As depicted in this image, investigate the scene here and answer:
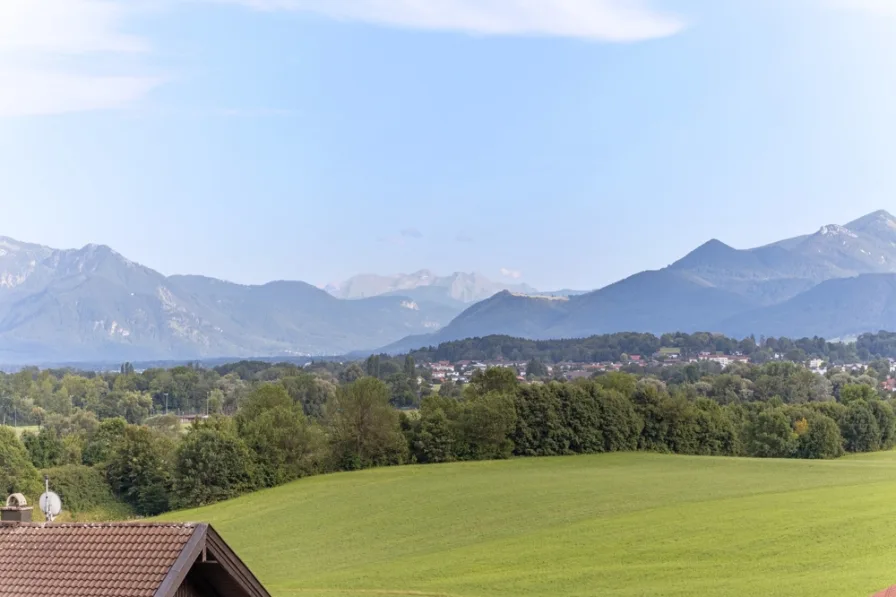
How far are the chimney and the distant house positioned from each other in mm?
513

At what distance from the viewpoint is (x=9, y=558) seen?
1103 centimetres

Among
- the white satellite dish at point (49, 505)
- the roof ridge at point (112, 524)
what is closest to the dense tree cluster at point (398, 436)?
the white satellite dish at point (49, 505)

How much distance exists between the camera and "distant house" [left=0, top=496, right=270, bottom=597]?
33.3 feet

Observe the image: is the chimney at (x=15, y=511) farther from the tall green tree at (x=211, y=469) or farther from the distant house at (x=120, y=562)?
the tall green tree at (x=211, y=469)

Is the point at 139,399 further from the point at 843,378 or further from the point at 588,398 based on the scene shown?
the point at 843,378

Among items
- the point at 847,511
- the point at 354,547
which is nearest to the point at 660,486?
the point at 847,511

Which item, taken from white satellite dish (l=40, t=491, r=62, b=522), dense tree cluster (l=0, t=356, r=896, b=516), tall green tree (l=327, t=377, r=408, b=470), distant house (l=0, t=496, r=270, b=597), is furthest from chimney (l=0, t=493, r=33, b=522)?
tall green tree (l=327, t=377, r=408, b=470)

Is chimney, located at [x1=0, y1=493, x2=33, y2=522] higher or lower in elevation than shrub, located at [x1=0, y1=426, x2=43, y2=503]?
higher

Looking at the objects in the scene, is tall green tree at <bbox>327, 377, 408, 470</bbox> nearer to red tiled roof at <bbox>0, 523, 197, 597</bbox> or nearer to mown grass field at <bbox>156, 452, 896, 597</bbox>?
mown grass field at <bbox>156, 452, 896, 597</bbox>

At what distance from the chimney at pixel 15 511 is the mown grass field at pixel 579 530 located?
2652 cm

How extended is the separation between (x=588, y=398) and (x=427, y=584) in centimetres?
5861

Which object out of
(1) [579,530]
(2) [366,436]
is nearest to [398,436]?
(2) [366,436]

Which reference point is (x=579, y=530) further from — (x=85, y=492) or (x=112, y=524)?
(x=85, y=492)

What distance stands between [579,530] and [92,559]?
43896 millimetres
